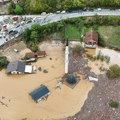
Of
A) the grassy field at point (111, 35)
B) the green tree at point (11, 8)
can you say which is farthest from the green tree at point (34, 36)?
the grassy field at point (111, 35)

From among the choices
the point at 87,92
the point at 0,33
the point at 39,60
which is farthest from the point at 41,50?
the point at 87,92

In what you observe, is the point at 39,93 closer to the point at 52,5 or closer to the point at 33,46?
the point at 33,46

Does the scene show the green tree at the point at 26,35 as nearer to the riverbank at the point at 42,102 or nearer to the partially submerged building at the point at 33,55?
the partially submerged building at the point at 33,55

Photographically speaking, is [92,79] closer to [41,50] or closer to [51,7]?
[41,50]

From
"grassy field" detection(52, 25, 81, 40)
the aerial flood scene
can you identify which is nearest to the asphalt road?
the aerial flood scene

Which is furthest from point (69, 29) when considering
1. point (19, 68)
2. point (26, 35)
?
point (19, 68)
